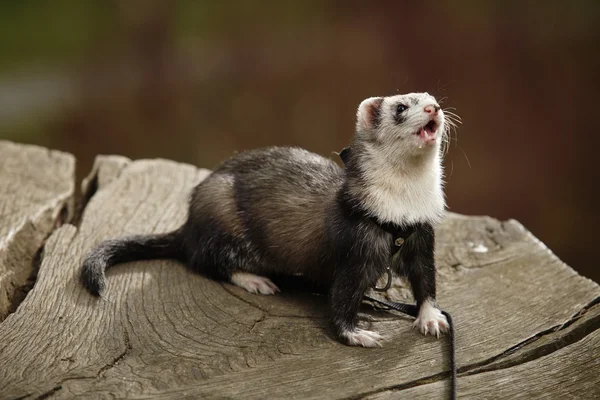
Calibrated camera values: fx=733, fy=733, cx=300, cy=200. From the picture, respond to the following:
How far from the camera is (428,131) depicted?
8.59ft

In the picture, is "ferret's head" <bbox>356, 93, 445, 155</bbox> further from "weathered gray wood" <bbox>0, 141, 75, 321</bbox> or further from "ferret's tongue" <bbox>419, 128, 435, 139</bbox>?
"weathered gray wood" <bbox>0, 141, 75, 321</bbox>

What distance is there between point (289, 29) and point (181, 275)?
2.96m

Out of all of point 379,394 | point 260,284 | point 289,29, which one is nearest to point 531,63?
point 289,29

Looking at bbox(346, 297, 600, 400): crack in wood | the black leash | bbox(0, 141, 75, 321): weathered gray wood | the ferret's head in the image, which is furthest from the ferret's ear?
bbox(0, 141, 75, 321): weathered gray wood

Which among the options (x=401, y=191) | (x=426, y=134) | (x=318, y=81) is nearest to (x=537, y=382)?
(x=401, y=191)

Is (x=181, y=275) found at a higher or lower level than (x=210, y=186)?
lower

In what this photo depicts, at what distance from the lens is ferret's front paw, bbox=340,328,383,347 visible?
8.55 ft

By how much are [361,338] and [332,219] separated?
1.56 feet

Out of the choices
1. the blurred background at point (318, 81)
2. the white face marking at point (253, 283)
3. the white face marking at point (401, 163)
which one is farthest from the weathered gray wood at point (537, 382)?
the blurred background at point (318, 81)

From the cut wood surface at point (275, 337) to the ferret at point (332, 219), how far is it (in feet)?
0.30

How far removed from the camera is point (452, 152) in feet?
18.0

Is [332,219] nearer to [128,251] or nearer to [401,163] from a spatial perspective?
[401,163]

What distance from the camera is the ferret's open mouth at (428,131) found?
2.60 meters

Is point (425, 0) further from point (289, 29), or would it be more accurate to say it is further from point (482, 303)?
point (482, 303)
